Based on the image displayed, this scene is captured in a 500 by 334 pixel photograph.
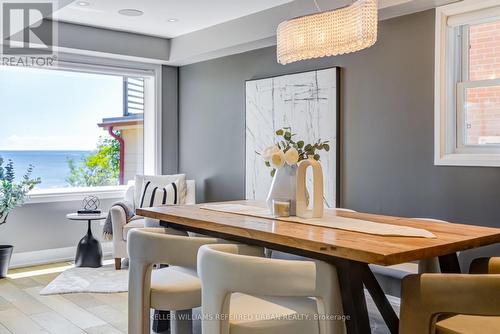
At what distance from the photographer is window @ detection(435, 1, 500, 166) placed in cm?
334

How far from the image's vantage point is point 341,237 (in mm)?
1991

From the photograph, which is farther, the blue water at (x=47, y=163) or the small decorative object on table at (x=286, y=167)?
the blue water at (x=47, y=163)

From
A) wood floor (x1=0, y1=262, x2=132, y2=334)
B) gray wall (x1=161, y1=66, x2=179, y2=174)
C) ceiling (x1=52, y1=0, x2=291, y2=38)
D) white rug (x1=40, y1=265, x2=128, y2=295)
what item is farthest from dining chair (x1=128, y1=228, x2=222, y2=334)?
gray wall (x1=161, y1=66, x2=179, y2=174)

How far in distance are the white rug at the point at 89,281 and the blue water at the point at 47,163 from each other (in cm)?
115

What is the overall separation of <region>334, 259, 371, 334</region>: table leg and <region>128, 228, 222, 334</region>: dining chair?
0.60m

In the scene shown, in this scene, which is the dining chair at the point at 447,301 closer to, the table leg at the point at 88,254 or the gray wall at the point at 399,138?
the gray wall at the point at 399,138

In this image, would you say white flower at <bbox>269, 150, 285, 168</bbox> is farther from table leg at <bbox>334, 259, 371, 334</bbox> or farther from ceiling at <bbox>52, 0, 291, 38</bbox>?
ceiling at <bbox>52, 0, 291, 38</bbox>

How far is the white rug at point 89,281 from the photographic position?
13.4 feet

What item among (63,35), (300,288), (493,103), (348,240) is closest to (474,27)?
(493,103)

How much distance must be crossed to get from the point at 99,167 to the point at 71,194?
1.86 feet

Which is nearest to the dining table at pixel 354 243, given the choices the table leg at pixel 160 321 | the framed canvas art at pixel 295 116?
the table leg at pixel 160 321

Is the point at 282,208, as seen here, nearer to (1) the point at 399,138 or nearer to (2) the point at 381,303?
(2) the point at 381,303

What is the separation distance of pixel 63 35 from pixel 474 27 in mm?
3742

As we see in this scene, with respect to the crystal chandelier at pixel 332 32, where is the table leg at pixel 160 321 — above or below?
below
